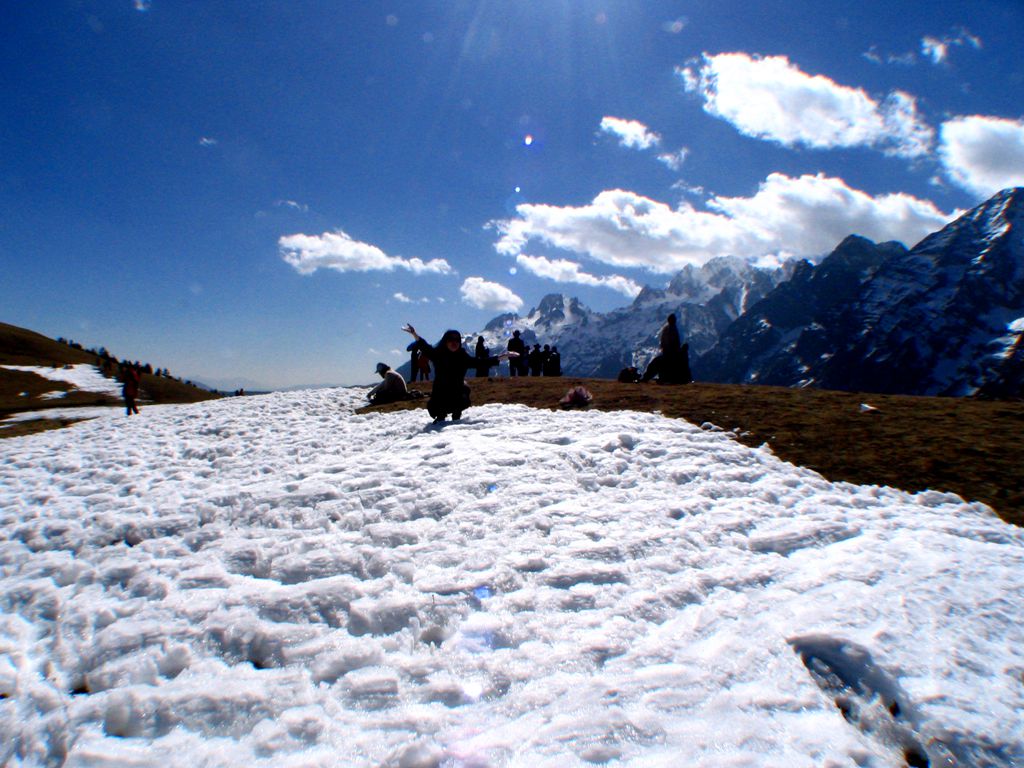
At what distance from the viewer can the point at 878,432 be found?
34.1ft

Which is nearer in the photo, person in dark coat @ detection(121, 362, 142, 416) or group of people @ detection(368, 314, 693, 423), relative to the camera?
group of people @ detection(368, 314, 693, 423)

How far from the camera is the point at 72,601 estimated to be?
484cm

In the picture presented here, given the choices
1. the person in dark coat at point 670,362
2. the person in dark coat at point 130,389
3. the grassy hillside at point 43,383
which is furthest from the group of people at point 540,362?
the grassy hillside at point 43,383

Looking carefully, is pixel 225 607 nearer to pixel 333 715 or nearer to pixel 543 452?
pixel 333 715

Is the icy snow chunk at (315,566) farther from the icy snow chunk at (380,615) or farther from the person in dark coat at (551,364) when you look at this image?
the person in dark coat at (551,364)

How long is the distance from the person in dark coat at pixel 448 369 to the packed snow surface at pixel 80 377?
5169cm

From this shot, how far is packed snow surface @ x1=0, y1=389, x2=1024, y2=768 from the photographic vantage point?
313 cm

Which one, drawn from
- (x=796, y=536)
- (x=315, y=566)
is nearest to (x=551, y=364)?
(x=796, y=536)

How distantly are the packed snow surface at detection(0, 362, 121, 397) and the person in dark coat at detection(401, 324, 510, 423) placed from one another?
51.7 metres

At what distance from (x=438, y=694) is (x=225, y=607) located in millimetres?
2471

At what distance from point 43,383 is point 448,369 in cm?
5900

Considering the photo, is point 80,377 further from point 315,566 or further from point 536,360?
point 315,566

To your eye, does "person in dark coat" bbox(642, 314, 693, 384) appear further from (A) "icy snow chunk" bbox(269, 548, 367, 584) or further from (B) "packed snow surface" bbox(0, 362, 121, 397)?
(B) "packed snow surface" bbox(0, 362, 121, 397)

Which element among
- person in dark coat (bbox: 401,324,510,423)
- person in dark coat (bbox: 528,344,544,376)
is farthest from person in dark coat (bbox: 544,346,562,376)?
person in dark coat (bbox: 401,324,510,423)
